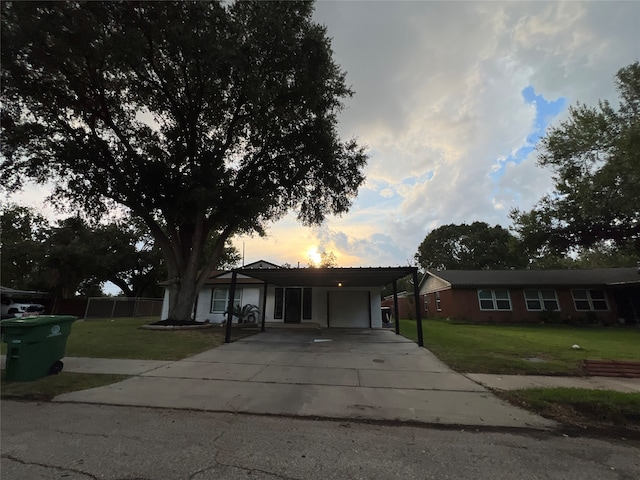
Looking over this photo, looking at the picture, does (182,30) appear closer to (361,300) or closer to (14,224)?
(361,300)

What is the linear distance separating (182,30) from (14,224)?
29786 mm

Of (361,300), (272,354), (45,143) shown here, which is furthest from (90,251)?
(272,354)

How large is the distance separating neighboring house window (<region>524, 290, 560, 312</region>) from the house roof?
710 millimetres

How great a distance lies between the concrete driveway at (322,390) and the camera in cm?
423

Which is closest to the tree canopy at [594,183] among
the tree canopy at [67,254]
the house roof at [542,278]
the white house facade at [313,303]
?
the house roof at [542,278]

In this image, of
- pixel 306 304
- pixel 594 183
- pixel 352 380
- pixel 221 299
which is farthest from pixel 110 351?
pixel 594 183

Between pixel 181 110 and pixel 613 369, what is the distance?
16.9 metres

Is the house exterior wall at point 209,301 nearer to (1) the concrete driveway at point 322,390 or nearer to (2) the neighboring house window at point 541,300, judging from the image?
(1) the concrete driveway at point 322,390

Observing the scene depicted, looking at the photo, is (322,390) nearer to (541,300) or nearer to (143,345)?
(143,345)

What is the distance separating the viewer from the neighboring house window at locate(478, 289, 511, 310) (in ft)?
68.5

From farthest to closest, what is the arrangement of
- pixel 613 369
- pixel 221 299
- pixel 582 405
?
pixel 221 299, pixel 613 369, pixel 582 405

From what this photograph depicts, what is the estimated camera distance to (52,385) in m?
5.20

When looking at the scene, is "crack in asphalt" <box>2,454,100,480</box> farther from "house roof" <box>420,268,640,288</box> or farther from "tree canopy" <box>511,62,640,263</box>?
"house roof" <box>420,268,640,288</box>

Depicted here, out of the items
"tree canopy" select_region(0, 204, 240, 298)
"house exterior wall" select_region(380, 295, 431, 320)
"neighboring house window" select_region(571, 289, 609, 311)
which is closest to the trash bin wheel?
"tree canopy" select_region(0, 204, 240, 298)
